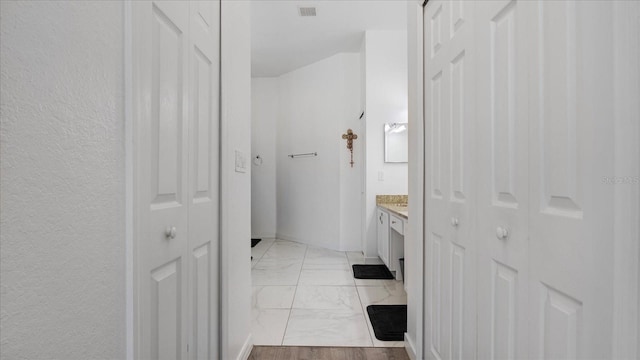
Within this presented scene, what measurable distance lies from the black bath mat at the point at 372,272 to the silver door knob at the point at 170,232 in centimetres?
264

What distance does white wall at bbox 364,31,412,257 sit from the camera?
4055 mm

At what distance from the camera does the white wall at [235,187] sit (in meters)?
1.52

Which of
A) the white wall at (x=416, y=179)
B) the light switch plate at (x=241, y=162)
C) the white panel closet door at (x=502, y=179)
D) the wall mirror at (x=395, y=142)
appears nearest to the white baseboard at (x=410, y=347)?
the white wall at (x=416, y=179)

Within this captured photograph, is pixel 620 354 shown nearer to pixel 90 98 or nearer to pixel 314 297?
pixel 90 98

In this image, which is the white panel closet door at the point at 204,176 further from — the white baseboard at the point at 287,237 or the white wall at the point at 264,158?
the white wall at the point at 264,158

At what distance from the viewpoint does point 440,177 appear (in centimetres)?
155

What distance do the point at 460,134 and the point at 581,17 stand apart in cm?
66

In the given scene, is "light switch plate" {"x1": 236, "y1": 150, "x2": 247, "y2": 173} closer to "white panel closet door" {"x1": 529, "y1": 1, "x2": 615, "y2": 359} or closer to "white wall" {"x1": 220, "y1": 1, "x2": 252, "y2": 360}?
"white wall" {"x1": 220, "y1": 1, "x2": 252, "y2": 360}

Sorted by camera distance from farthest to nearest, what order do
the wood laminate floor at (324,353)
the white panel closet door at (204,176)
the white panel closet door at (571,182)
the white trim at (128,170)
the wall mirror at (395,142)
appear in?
the wall mirror at (395,142)
the wood laminate floor at (324,353)
the white panel closet door at (204,176)
the white trim at (128,170)
the white panel closet door at (571,182)

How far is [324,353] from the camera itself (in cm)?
193

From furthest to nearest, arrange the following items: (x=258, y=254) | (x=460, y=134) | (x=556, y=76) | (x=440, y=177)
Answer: (x=258, y=254) < (x=440, y=177) < (x=460, y=134) < (x=556, y=76)

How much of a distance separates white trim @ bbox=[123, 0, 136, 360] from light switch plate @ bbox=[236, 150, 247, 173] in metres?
0.92

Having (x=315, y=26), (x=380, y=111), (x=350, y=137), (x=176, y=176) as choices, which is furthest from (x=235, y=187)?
(x=350, y=137)

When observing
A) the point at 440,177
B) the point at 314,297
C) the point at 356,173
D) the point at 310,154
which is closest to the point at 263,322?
the point at 314,297
